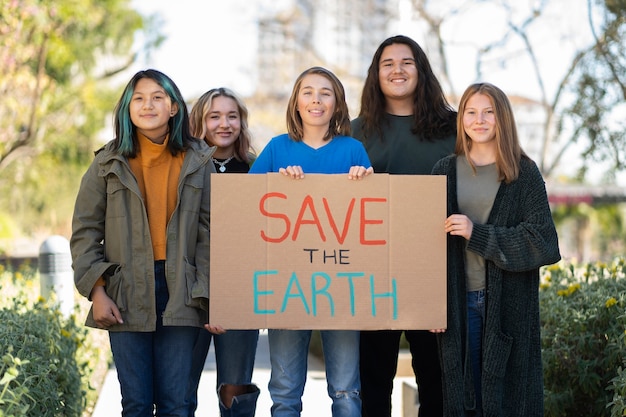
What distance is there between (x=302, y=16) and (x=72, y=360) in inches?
603

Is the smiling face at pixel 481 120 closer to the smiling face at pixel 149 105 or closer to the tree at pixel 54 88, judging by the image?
the smiling face at pixel 149 105

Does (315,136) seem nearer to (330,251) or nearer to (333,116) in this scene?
(333,116)

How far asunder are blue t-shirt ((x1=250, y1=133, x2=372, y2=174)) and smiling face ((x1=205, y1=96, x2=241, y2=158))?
2.16ft

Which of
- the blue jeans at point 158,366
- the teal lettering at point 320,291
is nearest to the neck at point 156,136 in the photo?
the blue jeans at point 158,366

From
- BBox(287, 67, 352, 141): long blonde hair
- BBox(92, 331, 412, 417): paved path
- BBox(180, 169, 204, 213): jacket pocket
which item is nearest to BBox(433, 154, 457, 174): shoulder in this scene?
BBox(287, 67, 352, 141): long blonde hair

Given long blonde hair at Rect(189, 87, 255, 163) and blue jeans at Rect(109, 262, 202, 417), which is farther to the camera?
long blonde hair at Rect(189, 87, 255, 163)

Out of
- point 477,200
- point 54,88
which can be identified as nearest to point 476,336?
point 477,200

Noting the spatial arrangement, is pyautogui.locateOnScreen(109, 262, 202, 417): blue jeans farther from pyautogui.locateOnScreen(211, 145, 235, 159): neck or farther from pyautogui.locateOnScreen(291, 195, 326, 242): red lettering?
pyautogui.locateOnScreen(211, 145, 235, 159): neck

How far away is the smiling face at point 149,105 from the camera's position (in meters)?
3.53

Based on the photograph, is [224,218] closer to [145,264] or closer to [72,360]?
[145,264]

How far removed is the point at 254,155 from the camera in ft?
14.7

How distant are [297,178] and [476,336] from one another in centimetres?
98

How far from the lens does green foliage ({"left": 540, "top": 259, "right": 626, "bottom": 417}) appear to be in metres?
4.14

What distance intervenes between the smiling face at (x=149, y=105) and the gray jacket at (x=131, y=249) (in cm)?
17
